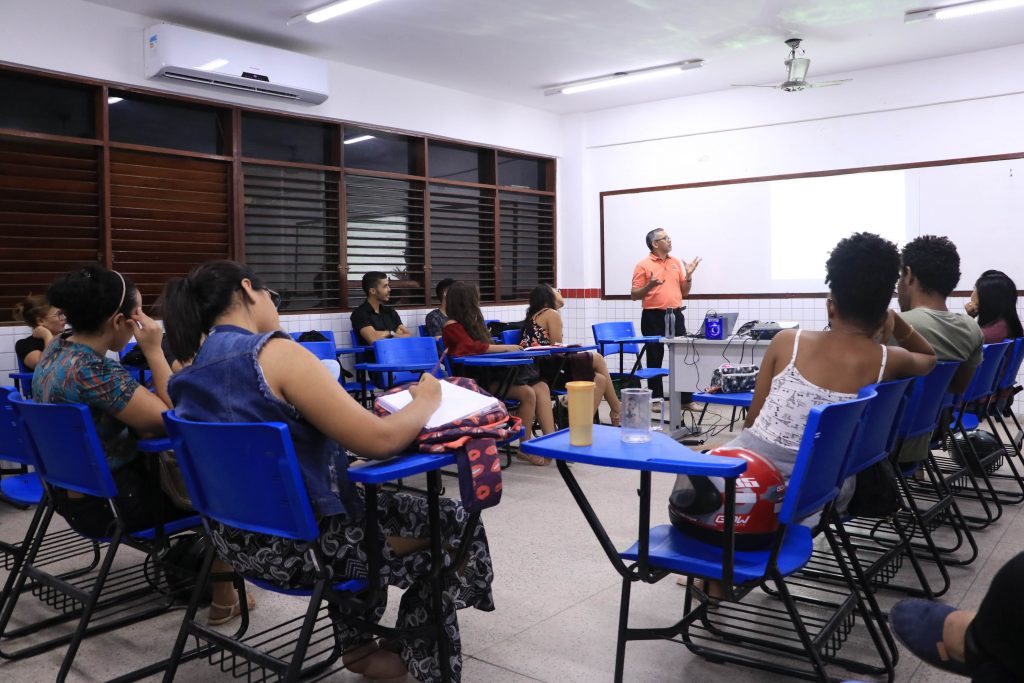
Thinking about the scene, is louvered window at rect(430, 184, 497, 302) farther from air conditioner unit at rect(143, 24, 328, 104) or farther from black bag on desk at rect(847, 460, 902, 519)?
black bag on desk at rect(847, 460, 902, 519)

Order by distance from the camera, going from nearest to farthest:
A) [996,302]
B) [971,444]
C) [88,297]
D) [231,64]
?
[88,297]
[971,444]
[996,302]
[231,64]

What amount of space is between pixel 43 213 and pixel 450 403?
14.9 feet

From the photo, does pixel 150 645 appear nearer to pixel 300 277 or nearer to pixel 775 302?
pixel 300 277

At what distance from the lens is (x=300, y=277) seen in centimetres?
679

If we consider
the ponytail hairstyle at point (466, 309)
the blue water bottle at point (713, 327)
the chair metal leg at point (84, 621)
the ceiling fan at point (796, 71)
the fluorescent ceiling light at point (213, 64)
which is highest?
the ceiling fan at point (796, 71)

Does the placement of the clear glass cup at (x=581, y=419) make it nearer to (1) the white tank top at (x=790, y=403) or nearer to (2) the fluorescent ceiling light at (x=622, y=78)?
(1) the white tank top at (x=790, y=403)

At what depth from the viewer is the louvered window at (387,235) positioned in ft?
23.6

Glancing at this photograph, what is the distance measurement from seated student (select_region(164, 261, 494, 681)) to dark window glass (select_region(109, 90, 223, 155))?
14.2 ft

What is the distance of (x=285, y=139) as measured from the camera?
6711 millimetres

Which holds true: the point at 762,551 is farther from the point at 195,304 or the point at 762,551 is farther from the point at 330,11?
the point at 330,11

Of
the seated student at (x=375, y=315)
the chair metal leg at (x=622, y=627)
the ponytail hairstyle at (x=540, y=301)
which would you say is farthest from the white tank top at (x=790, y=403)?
the seated student at (x=375, y=315)

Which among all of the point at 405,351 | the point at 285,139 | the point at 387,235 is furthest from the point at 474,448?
the point at 387,235

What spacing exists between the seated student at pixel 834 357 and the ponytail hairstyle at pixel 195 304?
130cm

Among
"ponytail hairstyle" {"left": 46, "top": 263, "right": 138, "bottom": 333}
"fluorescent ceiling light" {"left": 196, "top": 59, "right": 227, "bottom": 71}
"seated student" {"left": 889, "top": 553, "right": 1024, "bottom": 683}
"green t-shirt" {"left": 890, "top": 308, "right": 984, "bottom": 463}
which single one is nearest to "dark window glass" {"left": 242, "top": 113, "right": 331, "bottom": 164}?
"fluorescent ceiling light" {"left": 196, "top": 59, "right": 227, "bottom": 71}
